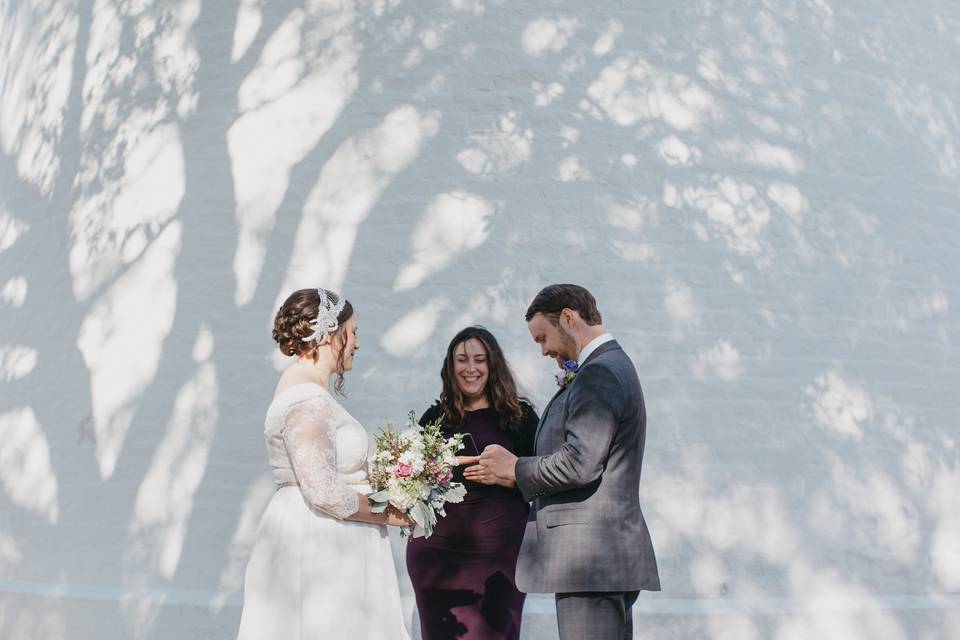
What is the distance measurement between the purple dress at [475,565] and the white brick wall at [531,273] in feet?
2.91

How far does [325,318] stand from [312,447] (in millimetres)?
505

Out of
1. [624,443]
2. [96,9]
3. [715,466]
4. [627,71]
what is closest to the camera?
[624,443]

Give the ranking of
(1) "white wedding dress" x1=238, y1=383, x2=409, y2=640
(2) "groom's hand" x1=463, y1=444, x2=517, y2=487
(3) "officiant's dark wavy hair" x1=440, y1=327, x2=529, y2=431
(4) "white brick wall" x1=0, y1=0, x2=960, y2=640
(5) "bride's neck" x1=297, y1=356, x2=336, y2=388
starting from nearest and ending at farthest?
(1) "white wedding dress" x1=238, y1=383, x2=409, y2=640
(5) "bride's neck" x1=297, y1=356, x2=336, y2=388
(2) "groom's hand" x1=463, y1=444, x2=517, y2=487
(3) "officiant's dark wavy hair" x1=440, y1=327, x2=529, y2=431
(4) "white brick wall" x1=0, y1=0, x2=960, y2=640

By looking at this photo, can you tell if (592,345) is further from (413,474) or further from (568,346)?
(413,474)

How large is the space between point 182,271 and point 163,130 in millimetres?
943

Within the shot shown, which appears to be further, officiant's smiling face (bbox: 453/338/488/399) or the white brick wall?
the white brick wall

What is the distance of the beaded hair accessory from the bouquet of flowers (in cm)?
43

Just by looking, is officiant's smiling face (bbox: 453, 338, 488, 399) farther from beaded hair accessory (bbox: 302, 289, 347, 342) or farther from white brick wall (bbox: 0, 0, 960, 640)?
beaded hair accessory (bbox: 302, 289, 347, 342)

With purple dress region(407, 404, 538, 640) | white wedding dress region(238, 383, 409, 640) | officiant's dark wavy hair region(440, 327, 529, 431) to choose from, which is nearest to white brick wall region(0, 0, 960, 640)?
officiant's dark wavy hair region(440, 327, 529, 431)

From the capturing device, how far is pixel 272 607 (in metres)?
3.50

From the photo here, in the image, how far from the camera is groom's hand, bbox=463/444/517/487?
12.5 ft

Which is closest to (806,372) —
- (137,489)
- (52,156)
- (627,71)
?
(627,71)

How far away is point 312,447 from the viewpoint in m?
3.34

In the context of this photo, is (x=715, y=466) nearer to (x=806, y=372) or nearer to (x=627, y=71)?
(x=806, y=372)
